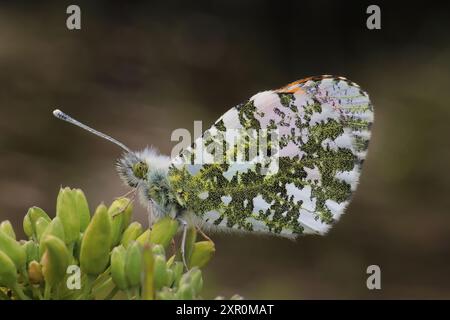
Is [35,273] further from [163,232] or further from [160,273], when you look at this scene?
[163,232]

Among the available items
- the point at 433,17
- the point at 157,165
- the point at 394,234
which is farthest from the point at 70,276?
the point at 433,17

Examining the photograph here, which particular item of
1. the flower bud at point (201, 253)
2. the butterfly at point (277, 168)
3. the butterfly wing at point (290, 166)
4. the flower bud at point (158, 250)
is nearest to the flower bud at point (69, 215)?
the flower bud at point (158, 250)

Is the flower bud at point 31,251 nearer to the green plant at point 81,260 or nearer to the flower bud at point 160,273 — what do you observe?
the green plant at point 81,260

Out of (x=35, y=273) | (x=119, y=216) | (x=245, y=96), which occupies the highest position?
(x=245, y=96)

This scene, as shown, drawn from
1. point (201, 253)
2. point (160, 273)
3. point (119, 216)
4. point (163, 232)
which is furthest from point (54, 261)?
point (201, 253)

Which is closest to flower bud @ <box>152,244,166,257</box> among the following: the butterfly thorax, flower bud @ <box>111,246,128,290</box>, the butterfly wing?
flower bud @ <box>111,246,128,290</box>

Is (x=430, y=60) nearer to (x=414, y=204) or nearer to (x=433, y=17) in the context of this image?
(x=433, y=17)
